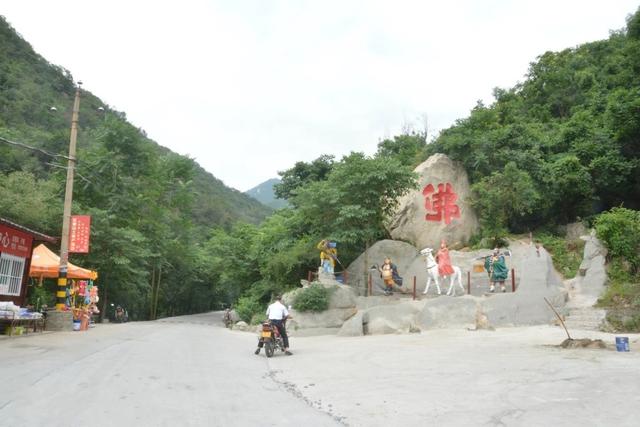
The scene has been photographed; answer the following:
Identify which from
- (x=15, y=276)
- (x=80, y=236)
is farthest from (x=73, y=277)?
(x=15, y=276)

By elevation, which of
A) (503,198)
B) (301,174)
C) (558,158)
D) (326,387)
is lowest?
(326,387)

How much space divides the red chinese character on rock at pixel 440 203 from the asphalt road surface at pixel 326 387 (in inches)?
523

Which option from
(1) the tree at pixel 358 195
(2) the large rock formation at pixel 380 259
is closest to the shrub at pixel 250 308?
(2) the large rock formation at pixel 380 259

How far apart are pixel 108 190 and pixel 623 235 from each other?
2948cm

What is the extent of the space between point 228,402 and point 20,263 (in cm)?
1435

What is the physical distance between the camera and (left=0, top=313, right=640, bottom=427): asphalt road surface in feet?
18.6

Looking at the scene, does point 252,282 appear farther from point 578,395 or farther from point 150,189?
point 578,395

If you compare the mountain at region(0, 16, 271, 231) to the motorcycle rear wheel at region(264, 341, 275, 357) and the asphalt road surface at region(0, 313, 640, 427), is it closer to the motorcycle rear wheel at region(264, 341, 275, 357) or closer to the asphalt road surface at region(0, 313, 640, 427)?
the motorcycle rear wheel at region(264, 341, 275, 357)

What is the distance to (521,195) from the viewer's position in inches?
927

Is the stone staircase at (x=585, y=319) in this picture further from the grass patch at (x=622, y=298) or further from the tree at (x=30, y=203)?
the tree at (x=30, y=203)

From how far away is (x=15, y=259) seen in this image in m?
17.1

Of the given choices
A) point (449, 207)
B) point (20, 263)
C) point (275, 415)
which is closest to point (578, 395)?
point (275, 415)

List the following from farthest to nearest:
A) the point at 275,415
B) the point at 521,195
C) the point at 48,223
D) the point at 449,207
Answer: the point at 48,223, the point at 449,207, the point at 521,195, the point at 275,415

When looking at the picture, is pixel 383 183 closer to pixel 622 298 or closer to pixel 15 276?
pixel 622 298
